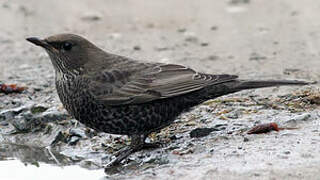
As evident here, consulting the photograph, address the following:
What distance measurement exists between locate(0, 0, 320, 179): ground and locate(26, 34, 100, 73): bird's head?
80 centimetres

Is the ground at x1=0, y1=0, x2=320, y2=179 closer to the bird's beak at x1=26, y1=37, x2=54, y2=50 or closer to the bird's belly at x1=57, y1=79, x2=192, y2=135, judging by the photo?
the bird's belly at x1=57, y1=79, x2=192, y2=135

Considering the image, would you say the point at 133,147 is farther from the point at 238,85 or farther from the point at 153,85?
the point at 238,85

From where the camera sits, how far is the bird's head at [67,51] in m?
6.98

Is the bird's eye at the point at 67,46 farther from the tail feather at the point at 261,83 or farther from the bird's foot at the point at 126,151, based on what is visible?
the tail feather at the point at 261,83

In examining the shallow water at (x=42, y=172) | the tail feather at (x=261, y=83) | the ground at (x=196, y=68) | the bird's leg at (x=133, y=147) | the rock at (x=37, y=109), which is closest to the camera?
the ground at (x=196, y=68)

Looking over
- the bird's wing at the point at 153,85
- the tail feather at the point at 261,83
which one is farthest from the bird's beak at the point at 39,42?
the tail feather at the point at 261,83

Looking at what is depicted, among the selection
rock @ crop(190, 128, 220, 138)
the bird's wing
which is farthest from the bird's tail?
rock @ crop(190, 128, 220, 138)

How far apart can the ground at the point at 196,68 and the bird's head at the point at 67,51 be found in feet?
2.61

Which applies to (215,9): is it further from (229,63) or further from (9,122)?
(9,122)

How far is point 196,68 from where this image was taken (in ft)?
31.0

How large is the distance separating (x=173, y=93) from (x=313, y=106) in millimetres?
1444

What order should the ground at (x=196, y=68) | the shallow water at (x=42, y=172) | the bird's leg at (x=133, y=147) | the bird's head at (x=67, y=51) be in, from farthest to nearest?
the bird's head at (x=67, y=51) → the bird's leg at (x=133, y=147) → the shallow water at (x=42, y=172) → the ground at (x=196, y=68)

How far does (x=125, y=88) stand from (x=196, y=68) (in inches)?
104

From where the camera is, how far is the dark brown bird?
6.68 meters
